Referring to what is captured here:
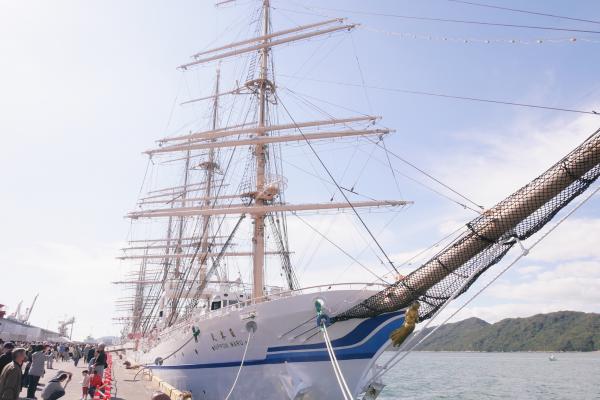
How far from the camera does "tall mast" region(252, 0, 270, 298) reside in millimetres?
17922

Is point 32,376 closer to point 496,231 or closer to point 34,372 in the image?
point 34,372

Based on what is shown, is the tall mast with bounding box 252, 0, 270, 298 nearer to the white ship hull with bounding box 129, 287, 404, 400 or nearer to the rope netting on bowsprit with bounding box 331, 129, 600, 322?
the white ship hull with bounding box 129, 287, 404, 400

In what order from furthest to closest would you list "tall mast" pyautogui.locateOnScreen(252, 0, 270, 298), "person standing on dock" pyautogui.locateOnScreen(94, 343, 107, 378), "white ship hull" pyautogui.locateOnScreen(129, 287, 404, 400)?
"tall mast" pyautogui.locateOnScreen(252, 0, 270, 298) → "person standing on dock" pyautogui.locateOnScreen(94, 343, 107, 378) → "white ship hull" pyautogui.locateOnScreen(129, 287, 404, 400)

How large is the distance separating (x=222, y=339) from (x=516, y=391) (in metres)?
30.6

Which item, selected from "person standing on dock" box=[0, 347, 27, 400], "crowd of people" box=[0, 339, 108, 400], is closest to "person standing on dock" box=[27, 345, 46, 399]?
"crowd of people" box=[0, 339, 108, 400]

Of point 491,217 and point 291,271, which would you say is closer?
point 491,217

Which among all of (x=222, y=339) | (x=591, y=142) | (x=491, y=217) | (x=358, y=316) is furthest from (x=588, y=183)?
(x=222, y=339)

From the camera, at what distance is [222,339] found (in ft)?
49.3

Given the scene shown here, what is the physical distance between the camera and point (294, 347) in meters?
13.2

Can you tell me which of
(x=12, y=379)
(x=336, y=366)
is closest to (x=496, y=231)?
(x=336, y=366)

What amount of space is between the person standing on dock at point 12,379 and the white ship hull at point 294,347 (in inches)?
295

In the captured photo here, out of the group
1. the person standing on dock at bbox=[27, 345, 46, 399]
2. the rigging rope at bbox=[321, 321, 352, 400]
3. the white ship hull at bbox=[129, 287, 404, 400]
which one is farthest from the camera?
the white ship hull at bbox=[129, 287, 404, 400]

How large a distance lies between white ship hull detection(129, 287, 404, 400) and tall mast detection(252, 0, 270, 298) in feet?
10.1

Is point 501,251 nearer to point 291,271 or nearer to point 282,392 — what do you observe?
point 282,392
